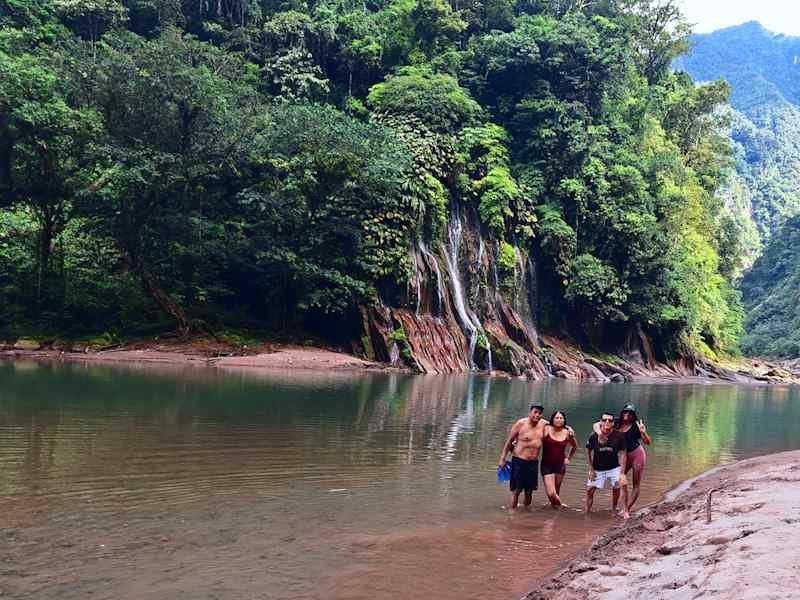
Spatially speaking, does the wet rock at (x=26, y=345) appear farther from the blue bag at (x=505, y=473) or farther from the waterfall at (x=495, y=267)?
the blue bag at (x=505, y=473)

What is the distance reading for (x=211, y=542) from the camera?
7020mm

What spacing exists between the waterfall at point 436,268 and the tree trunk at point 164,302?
42.3ft

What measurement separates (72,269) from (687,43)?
53.1m

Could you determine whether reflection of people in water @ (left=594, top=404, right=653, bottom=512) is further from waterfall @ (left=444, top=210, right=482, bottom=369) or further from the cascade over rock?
waterfall @ (left=444, top=210, right=482, bottom=369)

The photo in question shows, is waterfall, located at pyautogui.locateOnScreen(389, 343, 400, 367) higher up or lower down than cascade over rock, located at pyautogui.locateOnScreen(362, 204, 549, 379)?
lower down

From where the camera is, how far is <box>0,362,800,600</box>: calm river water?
6188 millimetres

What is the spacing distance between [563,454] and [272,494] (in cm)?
400

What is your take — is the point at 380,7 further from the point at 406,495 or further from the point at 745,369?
the point at 406,495

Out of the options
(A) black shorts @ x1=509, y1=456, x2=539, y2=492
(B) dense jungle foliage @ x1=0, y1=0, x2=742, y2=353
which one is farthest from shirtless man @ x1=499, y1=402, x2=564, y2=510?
(B) dense jungle foliage @ x1=0, y1=0, x2=742, y2=353

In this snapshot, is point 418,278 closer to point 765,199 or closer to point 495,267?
point 495,267

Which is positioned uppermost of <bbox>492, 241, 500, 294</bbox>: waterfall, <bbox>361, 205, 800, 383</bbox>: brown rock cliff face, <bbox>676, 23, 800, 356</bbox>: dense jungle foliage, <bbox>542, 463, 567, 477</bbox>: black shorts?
<bbox>676, 23, 800, 356</bbox>: dense jungle foliage

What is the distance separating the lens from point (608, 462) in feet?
31.8

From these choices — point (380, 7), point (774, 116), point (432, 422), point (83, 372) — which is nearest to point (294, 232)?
point (83, 372)

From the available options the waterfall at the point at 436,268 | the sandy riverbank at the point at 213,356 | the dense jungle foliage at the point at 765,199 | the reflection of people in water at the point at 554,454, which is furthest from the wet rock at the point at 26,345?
the dense jungle foliage at the point at 765,199
